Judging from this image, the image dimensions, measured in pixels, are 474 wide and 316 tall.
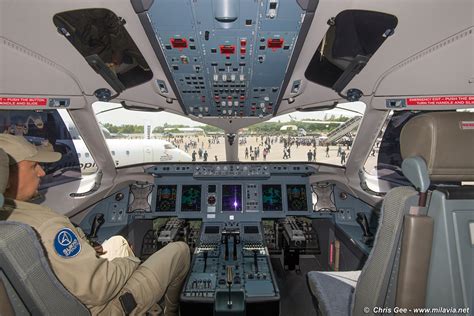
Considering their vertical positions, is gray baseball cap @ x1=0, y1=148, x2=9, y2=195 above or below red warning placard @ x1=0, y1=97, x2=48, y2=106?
below

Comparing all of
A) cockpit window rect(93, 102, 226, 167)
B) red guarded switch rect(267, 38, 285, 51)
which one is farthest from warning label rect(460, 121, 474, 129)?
cockpit window rect(93, 102, 226, 167)

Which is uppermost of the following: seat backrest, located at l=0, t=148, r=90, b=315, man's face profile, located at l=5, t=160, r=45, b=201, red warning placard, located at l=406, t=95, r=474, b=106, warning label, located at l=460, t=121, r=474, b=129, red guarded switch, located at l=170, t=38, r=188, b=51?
red guarded switch, located at l=170, t=38, r=188, b=51

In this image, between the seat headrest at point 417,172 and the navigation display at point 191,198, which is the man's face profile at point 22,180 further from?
the navigation display at point 191,198

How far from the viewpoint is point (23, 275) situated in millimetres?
886

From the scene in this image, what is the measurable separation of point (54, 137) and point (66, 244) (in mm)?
2378

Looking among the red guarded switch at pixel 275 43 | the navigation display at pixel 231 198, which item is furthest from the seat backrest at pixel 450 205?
the navigation display at pixel 231 198

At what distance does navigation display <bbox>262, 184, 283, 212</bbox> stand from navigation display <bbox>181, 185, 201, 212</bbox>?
86 centimetres

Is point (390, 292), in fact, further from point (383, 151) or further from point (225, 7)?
point (383, 151)

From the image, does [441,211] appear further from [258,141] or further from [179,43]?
[258,141]

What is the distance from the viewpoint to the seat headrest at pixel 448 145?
3.20 feet

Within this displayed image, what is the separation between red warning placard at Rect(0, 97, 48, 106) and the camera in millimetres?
2338

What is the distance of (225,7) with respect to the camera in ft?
4.38

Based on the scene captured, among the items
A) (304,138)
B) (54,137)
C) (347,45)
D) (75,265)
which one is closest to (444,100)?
(347,45)

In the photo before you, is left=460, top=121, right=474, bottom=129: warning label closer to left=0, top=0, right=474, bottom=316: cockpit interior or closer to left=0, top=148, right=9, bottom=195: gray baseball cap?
left=0, top=0, right=474, bottom=316: cockpit interior
